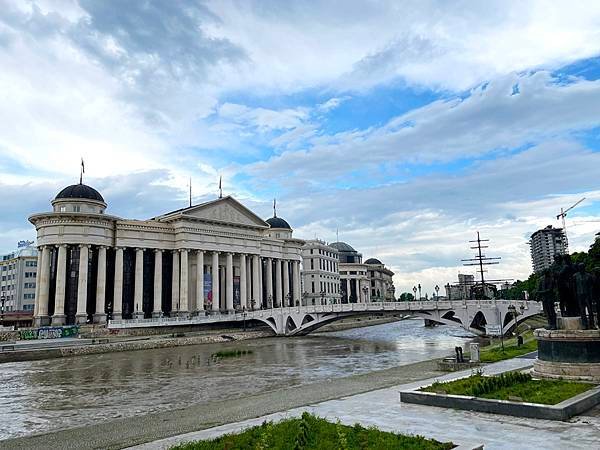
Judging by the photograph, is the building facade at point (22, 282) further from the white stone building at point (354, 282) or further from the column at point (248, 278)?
the white stone building at point (354, 282)

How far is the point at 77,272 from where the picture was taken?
7806 centimetres

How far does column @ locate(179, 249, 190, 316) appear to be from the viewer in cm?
8728

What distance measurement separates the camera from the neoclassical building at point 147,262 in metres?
77.1

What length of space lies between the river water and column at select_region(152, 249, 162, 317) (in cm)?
3064

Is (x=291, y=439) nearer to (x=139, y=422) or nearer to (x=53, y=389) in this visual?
(x=139, y=422)

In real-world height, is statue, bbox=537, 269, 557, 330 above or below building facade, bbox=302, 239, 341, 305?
below

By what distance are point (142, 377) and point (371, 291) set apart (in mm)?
157456

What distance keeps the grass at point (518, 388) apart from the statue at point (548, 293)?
293 cm

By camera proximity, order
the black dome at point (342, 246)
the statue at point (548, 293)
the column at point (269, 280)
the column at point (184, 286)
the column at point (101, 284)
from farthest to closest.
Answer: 1. the black dome at point (342, 246)
2. the column at point (269, 280)
3. the column at point (184, 286)
4. the column at point (101, 284)
5. the statue at point (548, 293)

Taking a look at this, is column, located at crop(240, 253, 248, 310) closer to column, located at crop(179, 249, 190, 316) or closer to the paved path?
column, located at crop(179, 249, 190, 316)

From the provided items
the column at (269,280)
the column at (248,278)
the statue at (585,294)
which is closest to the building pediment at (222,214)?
the column at (248,278)

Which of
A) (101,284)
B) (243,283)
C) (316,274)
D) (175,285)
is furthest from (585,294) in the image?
(316,274)

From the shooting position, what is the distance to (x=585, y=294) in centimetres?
1934

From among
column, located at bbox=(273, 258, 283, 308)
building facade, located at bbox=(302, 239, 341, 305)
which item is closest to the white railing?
column, located at bbox=(273, 258, 283, 308)
